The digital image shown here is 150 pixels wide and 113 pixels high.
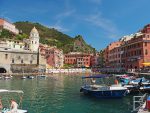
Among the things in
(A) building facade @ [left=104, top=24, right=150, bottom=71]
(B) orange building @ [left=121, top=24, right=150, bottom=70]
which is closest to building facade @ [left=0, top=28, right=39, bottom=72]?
(A) building facade @ [left=104, top=24, right=150, bottom=71]

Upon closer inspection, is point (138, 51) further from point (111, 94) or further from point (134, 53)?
point (111, 94)

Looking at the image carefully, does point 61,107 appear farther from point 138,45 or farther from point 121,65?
point 121,65

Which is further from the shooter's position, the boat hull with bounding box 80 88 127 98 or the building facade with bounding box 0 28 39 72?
the building facade with bounding box 0 28 39 72

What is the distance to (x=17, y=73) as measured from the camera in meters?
124

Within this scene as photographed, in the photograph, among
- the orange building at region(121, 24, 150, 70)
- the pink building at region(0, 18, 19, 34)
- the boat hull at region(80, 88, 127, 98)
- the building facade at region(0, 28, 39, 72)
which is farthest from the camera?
the pink building at region(0, 18, 19, 34)

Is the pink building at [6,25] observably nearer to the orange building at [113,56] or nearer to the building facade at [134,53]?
the orange building at [113,56]

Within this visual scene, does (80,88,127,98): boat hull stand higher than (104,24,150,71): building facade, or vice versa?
(104,24,150,71): building facade

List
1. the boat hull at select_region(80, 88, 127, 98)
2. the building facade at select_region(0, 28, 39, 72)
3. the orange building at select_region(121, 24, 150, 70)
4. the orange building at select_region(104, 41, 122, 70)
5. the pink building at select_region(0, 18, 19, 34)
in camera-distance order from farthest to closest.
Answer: the pink building at select_region(0, 18, 19, 34), the orange building at select_region(104, 41, 122, 70), the building facade at select_region(0, 28, 39, 72), the orange building at select_region(121, 24, 150, 70), the boat hull at select_region(80, 88, 127, 98)

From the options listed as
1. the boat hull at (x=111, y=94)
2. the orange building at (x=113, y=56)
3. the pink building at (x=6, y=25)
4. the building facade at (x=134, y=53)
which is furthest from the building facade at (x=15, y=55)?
the boat hull at (x=111, y=94)

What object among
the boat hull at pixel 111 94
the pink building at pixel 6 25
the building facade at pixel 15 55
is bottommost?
the boat hull at pixel 111 94

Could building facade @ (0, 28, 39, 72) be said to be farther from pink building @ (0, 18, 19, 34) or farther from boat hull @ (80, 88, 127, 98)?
boat hull @ (80, 88, 127, 98)

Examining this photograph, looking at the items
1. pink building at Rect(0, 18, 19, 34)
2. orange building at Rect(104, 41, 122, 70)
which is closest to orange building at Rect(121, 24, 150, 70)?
orange building at Rect(104, 41, 122, 70)

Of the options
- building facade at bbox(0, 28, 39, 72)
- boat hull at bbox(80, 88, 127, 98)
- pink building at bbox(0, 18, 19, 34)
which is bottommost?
boat hull at bbox(80, 88, 127, 98)

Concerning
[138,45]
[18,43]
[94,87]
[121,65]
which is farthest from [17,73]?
[94,87]
